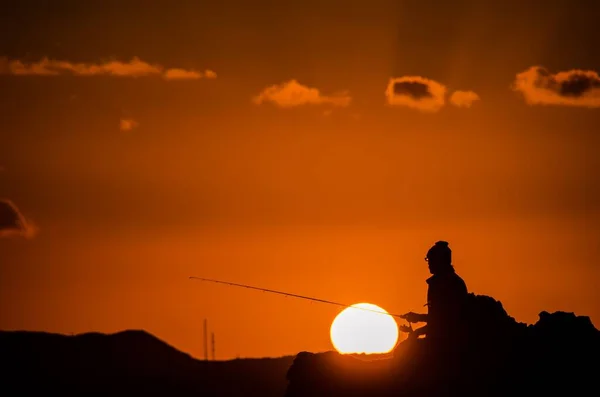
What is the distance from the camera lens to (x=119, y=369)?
14150 cm

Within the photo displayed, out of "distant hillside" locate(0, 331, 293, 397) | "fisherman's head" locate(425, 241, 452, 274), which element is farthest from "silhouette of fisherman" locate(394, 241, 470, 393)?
"distant hillside" locate(0, 331, 293, 397)

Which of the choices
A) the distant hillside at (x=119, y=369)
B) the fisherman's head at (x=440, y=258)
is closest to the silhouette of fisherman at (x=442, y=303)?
the fisherman's head at (x=440, y=258)

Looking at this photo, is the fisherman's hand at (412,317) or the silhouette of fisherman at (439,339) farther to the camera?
the fisherman's hand at (412,317)

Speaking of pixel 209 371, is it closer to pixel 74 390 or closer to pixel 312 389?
pixel 74 390

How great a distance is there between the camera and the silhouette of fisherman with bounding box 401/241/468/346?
31.8m

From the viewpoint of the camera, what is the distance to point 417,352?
32.0 metres

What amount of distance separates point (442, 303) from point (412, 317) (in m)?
1.09

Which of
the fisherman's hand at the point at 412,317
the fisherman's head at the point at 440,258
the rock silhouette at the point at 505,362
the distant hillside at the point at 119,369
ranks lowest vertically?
the rock silhouette at the point at 505,362

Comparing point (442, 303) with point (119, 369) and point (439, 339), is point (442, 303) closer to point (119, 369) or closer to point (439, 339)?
point (439, 339)

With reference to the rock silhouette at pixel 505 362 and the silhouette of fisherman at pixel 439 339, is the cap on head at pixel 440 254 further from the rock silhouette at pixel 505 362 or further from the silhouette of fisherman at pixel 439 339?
the rock silhouette at pixel 505 362

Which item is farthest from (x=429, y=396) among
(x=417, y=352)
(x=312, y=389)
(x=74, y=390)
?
(x=74, y=390)

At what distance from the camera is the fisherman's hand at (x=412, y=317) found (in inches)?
1284

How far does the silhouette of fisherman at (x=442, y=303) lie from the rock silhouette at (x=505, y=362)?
1.10ft

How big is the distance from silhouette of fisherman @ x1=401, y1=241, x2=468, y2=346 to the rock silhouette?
1.10 ft
